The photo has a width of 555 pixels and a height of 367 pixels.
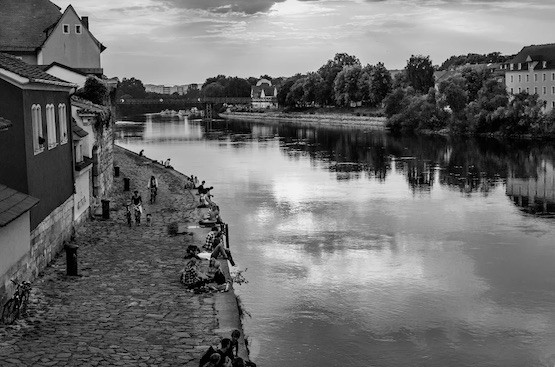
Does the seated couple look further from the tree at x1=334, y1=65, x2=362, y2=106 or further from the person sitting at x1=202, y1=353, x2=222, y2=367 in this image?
the tree at x1=334, y1=65, x2=362, y2=106

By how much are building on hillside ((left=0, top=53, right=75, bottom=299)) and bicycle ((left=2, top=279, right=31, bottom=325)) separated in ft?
0.93

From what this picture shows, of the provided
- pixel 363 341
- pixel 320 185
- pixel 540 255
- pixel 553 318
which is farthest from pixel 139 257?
pixel 320 185

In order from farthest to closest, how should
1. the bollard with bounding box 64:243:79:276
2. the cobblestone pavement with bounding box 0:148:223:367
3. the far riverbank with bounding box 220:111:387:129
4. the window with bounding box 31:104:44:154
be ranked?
the far riverbank with bounding box 220:111:387:129 < the bollard with bounding box 64:243:79:276 < the window with bounding box 31:104:44:154 < the cobblestone pavement with bounding box 0:148:223:367

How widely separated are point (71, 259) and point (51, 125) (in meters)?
4.68

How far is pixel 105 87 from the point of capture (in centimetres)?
4022

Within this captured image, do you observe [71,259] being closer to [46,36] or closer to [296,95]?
[46,36]

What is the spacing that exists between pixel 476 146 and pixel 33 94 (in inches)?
2736

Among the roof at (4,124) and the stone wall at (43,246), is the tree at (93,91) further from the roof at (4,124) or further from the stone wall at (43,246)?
the roof at (4,124)

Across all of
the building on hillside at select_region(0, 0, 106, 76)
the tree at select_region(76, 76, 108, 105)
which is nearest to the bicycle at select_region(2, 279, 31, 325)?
the tree at select_region(76, 76, 108, 105)

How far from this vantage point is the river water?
19.4 metres

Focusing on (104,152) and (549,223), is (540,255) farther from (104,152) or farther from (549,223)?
(104,152)

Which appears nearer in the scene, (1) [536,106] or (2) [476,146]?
→ (2) [476,146]

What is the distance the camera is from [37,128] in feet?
67.5

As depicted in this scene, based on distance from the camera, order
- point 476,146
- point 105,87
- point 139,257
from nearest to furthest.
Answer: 1. point 139,257
2. point 105,87
3. point 476,146
